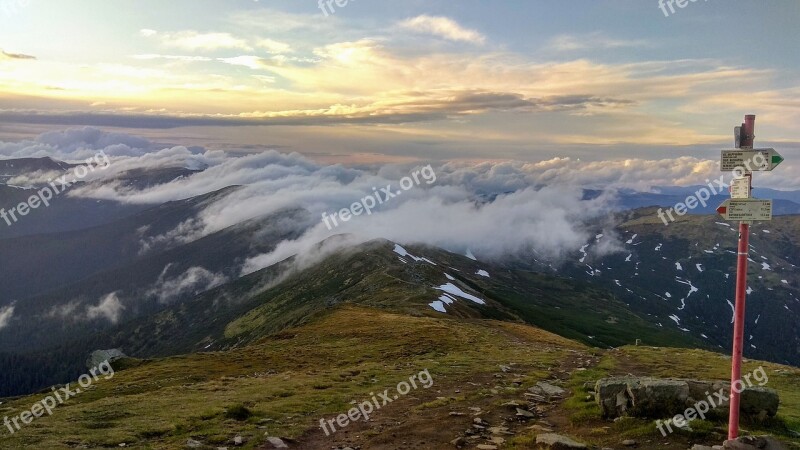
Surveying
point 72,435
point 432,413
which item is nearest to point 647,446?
point 432,413

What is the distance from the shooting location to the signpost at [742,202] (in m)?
15.7

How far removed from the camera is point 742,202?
16281 millimetres

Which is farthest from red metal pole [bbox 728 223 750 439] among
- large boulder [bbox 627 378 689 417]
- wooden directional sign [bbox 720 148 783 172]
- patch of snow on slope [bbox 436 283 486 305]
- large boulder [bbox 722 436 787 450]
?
patch of snow on slope [bbox 436 283 486 305]

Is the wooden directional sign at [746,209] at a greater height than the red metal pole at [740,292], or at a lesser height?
greater

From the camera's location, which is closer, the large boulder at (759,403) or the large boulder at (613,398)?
the large boulder at (759,403)

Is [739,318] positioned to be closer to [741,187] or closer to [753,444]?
[741,187]

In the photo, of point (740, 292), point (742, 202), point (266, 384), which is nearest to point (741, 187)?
point (742, 202)

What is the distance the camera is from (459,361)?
44656 millimetres

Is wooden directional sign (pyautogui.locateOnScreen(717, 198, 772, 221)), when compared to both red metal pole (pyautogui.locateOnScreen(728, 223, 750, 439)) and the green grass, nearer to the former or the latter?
red metal pole (pyautogui.locateOnScreen(728, 223, 750, 439))

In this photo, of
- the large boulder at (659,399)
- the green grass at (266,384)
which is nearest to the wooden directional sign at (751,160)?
the large boulder at (659,399)

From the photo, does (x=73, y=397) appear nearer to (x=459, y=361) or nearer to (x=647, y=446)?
(x=459, y=361)

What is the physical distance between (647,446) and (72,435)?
26139 mm

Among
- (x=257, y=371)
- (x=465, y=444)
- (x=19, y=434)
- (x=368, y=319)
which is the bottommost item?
(x=368, y=319)

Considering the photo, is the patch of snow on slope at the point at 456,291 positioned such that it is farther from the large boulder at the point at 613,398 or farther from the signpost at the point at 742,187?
the signpost at the point at 742,187
